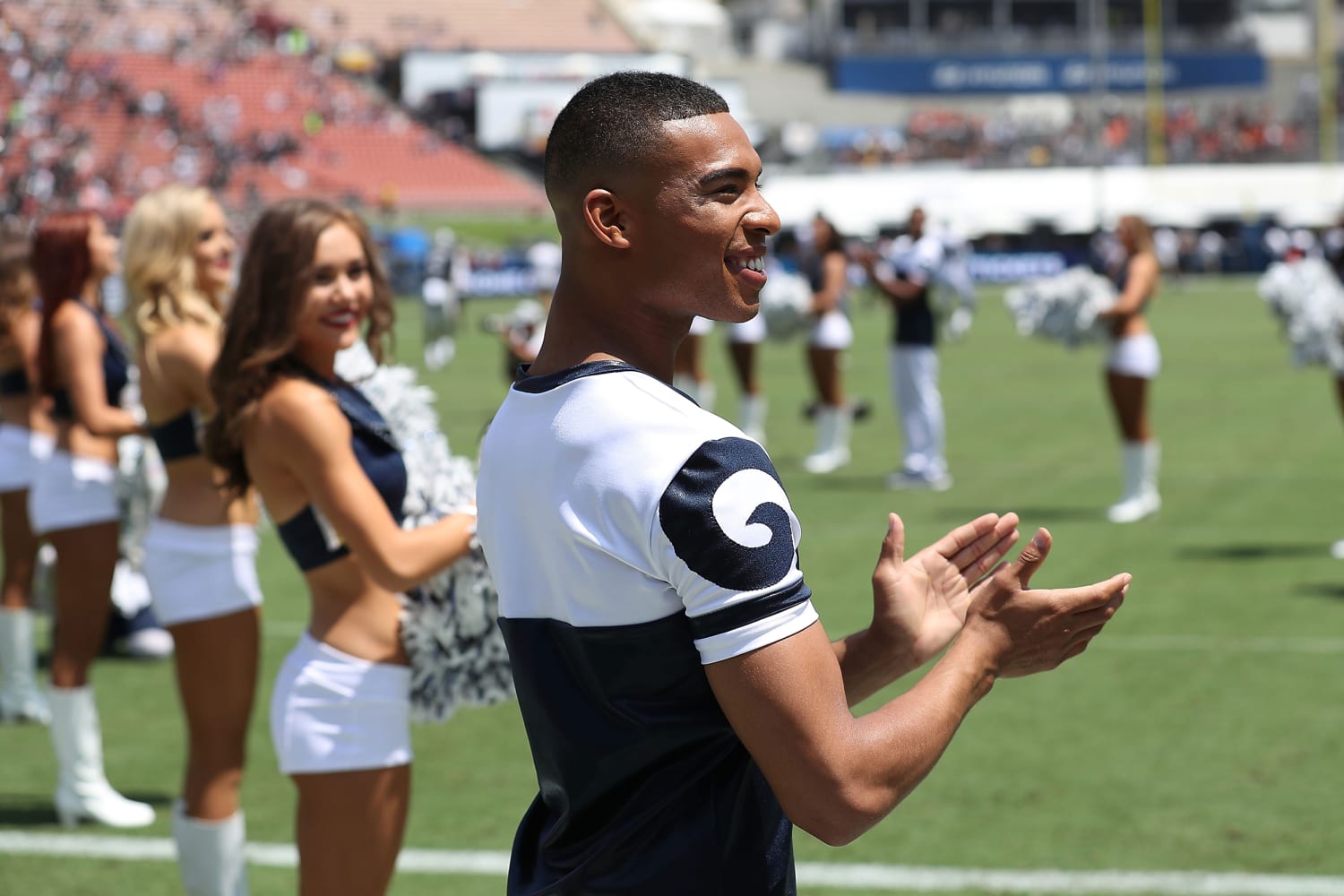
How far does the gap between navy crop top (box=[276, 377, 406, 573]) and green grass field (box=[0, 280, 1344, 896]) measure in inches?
70.5

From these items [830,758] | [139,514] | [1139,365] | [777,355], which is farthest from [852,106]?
[830,758]

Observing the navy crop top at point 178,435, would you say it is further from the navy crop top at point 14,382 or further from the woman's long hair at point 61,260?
the navy crop top at point 14,382

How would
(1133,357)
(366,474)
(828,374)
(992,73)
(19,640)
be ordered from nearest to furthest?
1. (366,474)
2. (19,640)
3. (1133,357)
4. (828,374)
5. (992,73)

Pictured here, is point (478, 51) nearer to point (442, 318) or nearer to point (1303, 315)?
point (442, 318)

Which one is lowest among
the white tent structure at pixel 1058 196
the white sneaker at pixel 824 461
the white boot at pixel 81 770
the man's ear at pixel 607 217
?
the white tent structure at pixel 1058 196

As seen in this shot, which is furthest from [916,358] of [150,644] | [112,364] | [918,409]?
[112,364]

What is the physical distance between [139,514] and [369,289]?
3721 millimetres

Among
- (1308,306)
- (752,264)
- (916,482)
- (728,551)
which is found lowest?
(916,482)

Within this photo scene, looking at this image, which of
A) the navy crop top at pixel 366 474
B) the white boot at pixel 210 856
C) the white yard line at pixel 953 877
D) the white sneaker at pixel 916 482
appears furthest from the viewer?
the white sneaker at pixel 916 482

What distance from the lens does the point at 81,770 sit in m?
5.55

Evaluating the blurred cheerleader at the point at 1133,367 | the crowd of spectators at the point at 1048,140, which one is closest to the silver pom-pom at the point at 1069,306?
the blurred cheerleader at the point at 1133,367

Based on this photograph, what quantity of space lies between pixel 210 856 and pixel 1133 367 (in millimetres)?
8379

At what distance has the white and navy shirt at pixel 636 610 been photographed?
180 cm

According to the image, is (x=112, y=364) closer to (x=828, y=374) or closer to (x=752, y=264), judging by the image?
(x=752, y=264)
